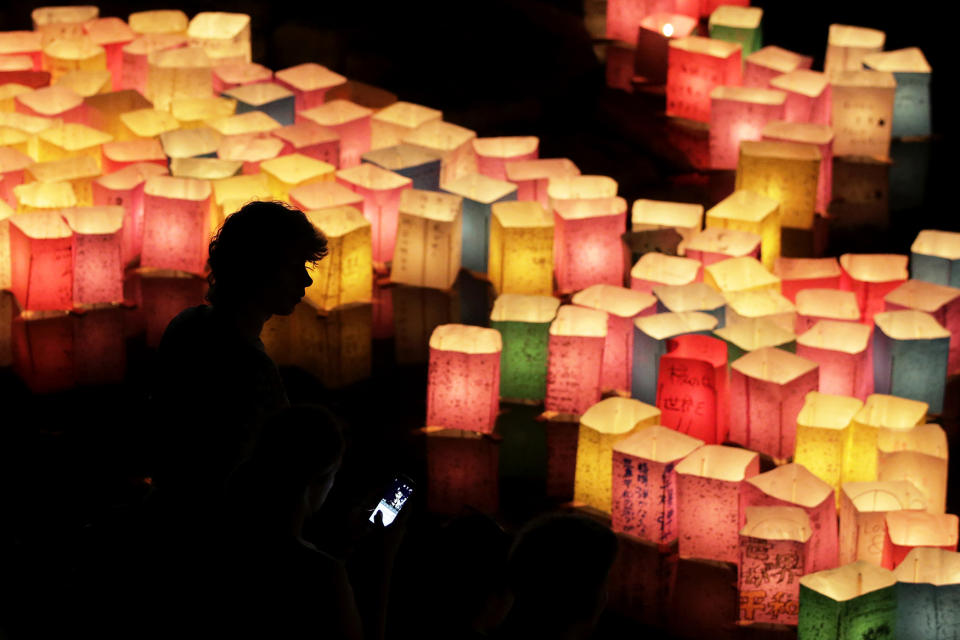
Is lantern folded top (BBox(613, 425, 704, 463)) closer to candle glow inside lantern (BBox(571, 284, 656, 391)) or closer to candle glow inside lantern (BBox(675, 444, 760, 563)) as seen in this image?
candle glow inside lantern (BBox(675, 444, 760, 563))

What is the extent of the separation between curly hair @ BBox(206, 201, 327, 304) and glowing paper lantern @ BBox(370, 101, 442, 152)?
2832 millimetres

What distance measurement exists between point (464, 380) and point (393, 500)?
158 centimetres

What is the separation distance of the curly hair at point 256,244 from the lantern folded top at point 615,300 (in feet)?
6.16

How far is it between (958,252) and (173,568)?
3148 millimetres

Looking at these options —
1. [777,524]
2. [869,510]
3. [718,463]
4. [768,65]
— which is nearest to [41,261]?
[718,463]

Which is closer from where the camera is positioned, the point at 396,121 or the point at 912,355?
the point at 912,355

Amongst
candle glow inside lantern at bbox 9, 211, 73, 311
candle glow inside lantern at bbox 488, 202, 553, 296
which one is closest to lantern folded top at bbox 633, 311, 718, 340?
candle glow inside lantern at bbox 488, 202, 553, 296

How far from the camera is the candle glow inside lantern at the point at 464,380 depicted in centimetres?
345

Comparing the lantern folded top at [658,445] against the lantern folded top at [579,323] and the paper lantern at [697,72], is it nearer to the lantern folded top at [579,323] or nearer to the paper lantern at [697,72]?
the lantern folded top at [579,323]

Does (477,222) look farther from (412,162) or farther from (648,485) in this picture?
(648,485)

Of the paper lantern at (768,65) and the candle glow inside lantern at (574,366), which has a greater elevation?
the paper lantern at (768,65)

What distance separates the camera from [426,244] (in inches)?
158

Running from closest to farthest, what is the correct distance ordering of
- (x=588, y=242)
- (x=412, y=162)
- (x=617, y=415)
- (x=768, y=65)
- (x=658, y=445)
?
(x=658, y=445)
(x=617, y=415)
(x=588, y=242)
(x=412, y=162)
(x=768, y=65)

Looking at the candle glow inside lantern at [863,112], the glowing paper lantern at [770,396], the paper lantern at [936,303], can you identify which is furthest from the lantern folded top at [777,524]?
the candle glow inside lantern at [863,112]
